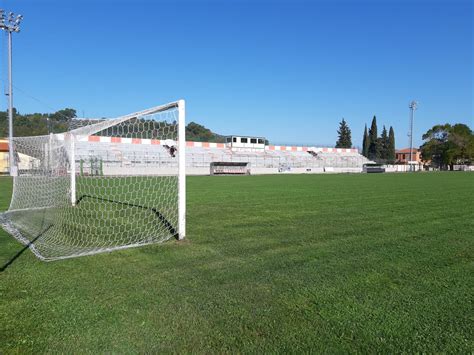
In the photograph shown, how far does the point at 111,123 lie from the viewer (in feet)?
21.7

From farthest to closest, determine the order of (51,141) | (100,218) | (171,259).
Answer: (51,141) < (100,218) < (171,259)

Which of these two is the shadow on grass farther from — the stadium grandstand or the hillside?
the stadium grandstand

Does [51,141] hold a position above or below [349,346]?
above

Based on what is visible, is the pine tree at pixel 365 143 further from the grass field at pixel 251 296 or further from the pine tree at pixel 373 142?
the grass field at pixel 251 296

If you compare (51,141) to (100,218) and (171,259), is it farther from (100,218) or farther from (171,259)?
(171,259)

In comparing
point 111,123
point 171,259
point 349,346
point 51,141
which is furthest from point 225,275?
point 51,141

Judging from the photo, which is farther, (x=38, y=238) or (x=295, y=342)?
(x=38, y=238)

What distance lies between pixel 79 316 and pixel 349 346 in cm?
220

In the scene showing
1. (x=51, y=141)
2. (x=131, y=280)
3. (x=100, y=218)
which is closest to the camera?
(x=131, y=280)

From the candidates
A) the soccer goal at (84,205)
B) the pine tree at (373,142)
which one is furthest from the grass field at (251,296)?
the pine tree at (373,142)

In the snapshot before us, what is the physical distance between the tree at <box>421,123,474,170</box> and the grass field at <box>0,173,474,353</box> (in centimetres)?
8111

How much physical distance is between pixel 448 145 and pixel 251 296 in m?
86.7

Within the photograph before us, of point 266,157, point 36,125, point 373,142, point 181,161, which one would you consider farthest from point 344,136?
point 181,161

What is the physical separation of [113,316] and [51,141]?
27.3 feet
